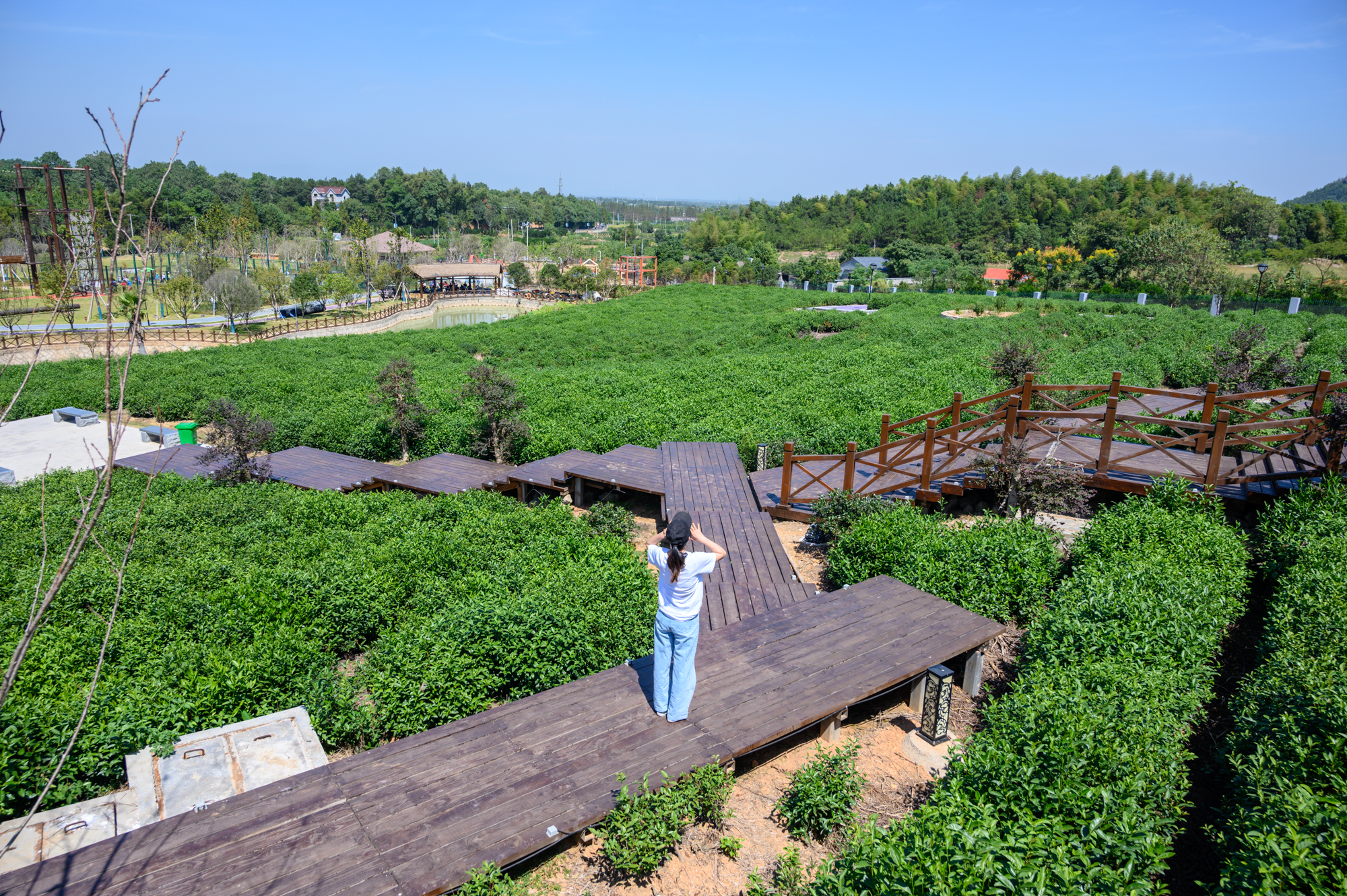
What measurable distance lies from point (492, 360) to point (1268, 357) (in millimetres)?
22498

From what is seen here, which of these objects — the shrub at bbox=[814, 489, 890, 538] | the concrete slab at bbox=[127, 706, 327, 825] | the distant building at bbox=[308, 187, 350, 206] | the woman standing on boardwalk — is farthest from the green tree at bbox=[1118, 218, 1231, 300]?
the distant building at bbox=[308, 187, 350, 206]

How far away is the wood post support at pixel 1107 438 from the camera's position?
9.14 m

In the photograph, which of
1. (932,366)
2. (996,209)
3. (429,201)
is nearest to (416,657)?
(932,366)

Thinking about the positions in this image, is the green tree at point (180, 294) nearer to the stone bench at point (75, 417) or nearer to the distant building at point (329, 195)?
the stone bench at point (75, 417)

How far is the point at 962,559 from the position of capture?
758 cm

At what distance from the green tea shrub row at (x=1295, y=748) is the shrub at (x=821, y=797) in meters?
1.99

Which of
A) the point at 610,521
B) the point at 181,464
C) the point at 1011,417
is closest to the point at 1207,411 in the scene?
the point at 1011,417

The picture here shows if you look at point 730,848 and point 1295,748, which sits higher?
point 1295,748

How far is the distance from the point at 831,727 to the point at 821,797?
93 centimetres

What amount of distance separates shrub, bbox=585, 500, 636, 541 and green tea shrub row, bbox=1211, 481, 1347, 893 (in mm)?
6571

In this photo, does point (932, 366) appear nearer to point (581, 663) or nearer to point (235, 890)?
point (581, 663)

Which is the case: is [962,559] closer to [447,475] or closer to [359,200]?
[447,475]

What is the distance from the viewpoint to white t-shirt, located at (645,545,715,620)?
468cm

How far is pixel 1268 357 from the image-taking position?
1584 cm
